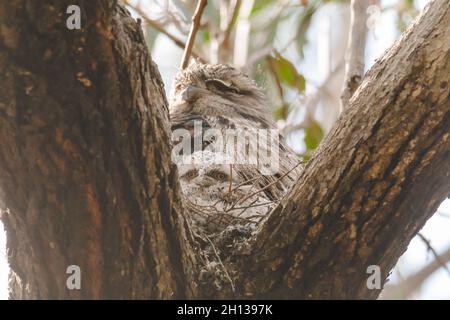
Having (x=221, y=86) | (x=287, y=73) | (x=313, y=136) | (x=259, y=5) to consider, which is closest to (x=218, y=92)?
(x=221, y=86)

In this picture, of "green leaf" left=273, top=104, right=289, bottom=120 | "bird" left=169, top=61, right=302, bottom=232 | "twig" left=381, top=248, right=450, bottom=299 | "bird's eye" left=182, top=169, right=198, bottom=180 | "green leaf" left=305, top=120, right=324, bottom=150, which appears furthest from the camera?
"twig" left=381, top=248, right=450, bottom=299

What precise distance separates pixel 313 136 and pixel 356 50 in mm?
1553

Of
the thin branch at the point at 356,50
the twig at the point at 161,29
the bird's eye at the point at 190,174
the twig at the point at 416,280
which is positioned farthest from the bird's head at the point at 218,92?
the twig at the point at 416,280

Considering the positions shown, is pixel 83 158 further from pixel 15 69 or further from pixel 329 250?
pixel 329 250

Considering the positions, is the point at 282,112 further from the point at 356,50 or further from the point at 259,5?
the point at 356,50

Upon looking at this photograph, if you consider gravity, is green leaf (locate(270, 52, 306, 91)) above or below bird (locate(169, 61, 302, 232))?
above

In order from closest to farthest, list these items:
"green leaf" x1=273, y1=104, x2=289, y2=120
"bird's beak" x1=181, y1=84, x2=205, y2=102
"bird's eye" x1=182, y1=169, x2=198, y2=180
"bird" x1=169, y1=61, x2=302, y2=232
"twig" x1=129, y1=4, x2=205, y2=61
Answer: "bird" x1=169, y1=61, x2=302, y2=232, "bird's eye" x1=182, y1=169, x2=198, y2=180, "bird's beak" x1=181, y1=84, x2=205, y2=102, "twig" x1=129, y1=4, x2=205, y2=61, "green leaf" x1=273, y1=104, x2=289, y2=120

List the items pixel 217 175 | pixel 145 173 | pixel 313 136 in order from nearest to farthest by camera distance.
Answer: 1. pixel 145 173
2. pixel 217 175
3. pixel 313 136

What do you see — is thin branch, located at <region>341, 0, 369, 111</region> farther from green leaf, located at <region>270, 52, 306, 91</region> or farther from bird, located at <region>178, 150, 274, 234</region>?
green leaf, located at <region>270, 52, 306, 91</region>

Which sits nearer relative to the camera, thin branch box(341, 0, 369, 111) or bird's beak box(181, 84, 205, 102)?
thin branch box(341, 0, 369, 111)

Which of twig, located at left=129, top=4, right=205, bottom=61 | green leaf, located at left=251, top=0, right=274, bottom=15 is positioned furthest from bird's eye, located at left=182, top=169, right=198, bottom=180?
green leaf, located at left=251, top=0, right=274, bottom=15

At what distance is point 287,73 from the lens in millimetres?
5438

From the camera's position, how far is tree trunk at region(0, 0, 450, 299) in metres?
1.98
